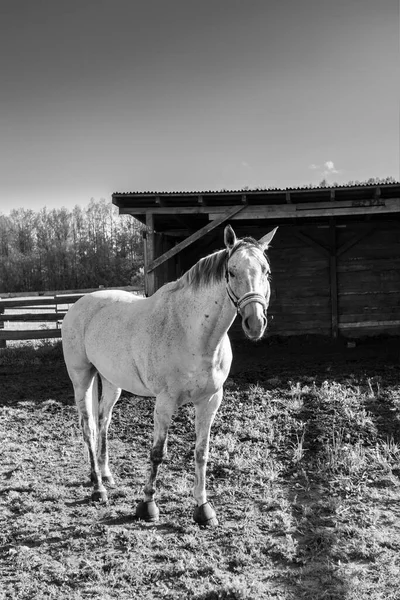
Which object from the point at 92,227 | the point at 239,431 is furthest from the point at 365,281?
Result: the point at 92,227

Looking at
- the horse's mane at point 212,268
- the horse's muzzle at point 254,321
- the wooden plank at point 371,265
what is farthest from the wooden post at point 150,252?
the horse's muzzle at point 254,321

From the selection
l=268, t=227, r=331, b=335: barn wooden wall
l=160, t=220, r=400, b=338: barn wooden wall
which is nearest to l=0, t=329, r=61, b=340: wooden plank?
l=160, t=220, r=400, b=338: barn wooden wall

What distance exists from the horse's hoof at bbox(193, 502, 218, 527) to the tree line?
134 ft

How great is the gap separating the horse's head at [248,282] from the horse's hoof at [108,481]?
2215mm

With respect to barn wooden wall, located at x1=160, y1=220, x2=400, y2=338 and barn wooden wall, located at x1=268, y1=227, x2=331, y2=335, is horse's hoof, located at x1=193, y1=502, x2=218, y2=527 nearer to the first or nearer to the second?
barn wooden wall, located at x1=160, y1=220, x2=400, y2=338

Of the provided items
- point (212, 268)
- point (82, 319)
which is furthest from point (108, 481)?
point (212, 268)

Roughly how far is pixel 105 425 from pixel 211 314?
1.80 metres

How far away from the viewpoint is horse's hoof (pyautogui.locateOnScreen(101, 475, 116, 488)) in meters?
4.16

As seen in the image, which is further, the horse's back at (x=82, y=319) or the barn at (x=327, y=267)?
the barn at (x=327, y=267)

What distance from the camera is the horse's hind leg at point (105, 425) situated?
4.25 metres

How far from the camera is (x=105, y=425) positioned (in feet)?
14.2

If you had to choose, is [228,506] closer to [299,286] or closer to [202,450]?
[202,450]

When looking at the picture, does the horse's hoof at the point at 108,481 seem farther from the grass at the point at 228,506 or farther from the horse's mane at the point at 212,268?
the horse's mane at the point at 212,268

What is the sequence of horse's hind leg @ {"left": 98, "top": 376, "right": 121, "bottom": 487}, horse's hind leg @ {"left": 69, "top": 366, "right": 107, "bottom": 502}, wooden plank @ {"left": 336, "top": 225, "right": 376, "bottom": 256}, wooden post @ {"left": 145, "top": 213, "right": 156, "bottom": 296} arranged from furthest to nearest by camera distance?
wooden plank @ {"left": 336, "top": 225, "right": 376, "bottom": 256}
wooden post @ {"left": 145, "top": 213, "right": 156, "bottom": 296}
horse's hind leg @ {"left": 98, "top": 376, "right": 121, "bottom": 487}
horse's hind leg @ {"left": 69, "top": 366, "right": 107, "bottom": 502}
